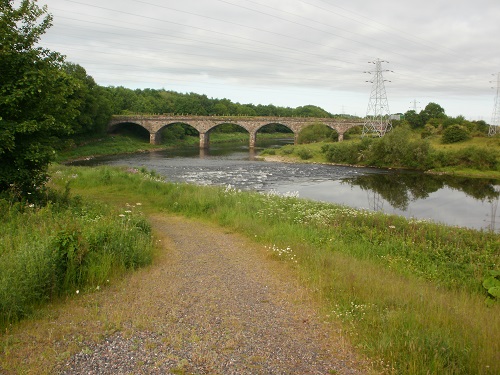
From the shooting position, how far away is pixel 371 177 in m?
41.2

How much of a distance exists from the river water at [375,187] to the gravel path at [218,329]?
15853 millimetres

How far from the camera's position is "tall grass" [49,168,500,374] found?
5.23 m

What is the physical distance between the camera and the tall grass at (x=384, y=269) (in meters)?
5.23

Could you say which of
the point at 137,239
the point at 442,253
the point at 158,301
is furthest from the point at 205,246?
the point at 442,253

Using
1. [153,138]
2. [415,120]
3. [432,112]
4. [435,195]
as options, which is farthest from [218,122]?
[435,195]

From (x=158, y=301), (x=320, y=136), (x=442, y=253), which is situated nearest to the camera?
(x=158, y=301)

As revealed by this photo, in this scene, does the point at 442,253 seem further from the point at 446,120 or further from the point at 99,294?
the point at 446,120

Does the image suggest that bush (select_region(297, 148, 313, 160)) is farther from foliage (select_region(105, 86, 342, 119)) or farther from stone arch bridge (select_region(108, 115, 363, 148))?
foliage (select_region(105, 86, 342, 119))

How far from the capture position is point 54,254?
7.02 meters

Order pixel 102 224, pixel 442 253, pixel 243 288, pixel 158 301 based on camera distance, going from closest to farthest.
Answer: pixel 158 301 < pixel 243 288 < pixel 102 224 < pixel 442 253

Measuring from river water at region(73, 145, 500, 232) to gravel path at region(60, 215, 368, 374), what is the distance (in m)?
15.9

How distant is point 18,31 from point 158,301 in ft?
30.2

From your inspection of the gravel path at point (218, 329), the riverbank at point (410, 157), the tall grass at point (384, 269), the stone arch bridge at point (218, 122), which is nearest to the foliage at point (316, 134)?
the stone arch bridge at point (218, 122)

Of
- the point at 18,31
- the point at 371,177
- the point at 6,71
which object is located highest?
the point at 18,31
